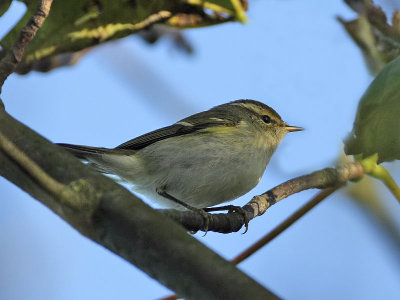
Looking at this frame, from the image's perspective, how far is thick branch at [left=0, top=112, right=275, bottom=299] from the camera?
1207 millimetres

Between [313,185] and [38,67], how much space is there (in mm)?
1956

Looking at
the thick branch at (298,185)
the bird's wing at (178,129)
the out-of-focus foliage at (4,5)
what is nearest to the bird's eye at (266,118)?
the bird's wing at (178,129)

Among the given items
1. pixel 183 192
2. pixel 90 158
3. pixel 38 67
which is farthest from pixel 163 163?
pixel 38 67

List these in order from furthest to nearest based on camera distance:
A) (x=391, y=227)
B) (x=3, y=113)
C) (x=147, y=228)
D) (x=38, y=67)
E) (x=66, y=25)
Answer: (x=38, y=67)
(x=66, y=25)
(x=391, y=227)
(x=3, y=113)
(x=147, y=228)

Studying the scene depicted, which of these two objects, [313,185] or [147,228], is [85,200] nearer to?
[147,228]

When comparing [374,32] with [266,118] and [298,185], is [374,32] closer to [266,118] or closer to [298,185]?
[298,185]

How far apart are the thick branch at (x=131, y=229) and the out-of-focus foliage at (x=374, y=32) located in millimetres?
1724

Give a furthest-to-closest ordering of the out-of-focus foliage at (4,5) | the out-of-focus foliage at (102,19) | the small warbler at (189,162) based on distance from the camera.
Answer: the small warbler at (189,162)
the out-of-focus foliage at (102,19)
the out-of-focus foliage at (4,5)

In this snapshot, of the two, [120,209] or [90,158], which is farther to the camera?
[90,158]

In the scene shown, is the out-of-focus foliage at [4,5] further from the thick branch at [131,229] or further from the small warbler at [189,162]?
the thick branch at [131,229]

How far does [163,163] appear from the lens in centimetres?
432

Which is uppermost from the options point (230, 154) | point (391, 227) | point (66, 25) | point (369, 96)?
point (369, 96)

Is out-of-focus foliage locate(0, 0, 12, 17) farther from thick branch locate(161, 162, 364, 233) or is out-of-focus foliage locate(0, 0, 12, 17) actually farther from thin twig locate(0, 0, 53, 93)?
thick branch locate(161, 162, 364, 233)

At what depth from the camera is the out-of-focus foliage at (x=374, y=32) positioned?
8.95 feet
